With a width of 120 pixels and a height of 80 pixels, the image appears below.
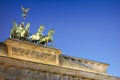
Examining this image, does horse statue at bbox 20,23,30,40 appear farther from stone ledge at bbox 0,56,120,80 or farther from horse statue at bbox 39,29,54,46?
stone ledge at bbox 0,56,120,80

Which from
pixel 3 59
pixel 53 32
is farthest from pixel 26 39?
pixel 3 59

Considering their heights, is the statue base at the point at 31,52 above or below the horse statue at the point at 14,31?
below

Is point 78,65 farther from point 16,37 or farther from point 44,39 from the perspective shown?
point 16,37

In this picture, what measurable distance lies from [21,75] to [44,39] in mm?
4299

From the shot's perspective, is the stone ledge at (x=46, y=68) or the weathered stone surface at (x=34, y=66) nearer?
the weathered stone surface at (x=34, y=66)

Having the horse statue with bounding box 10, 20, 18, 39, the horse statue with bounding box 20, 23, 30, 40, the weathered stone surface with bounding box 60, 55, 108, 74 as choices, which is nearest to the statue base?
the horse statue with bounding box 20, 23, 30, 40

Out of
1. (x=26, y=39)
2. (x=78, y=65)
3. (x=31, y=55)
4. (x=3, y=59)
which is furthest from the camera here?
(x=78, y=65)

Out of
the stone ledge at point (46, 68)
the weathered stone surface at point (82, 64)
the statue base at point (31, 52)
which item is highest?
the statue base at point (31, 52)

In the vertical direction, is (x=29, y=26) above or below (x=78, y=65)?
above

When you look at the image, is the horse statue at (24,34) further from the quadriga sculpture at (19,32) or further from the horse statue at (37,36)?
the horse statue at (37,36)

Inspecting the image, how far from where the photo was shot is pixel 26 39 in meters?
19.5

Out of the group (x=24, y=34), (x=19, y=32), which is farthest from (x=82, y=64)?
(x=19, y=32)

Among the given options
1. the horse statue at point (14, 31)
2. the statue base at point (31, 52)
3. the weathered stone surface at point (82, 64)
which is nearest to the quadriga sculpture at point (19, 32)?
the horse statue at point (14, 31)

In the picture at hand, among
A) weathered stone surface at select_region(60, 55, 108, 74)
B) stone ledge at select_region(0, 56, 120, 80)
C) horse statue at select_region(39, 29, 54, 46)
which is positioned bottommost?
stone ledge at select_region(0, 56, 120, 80)
